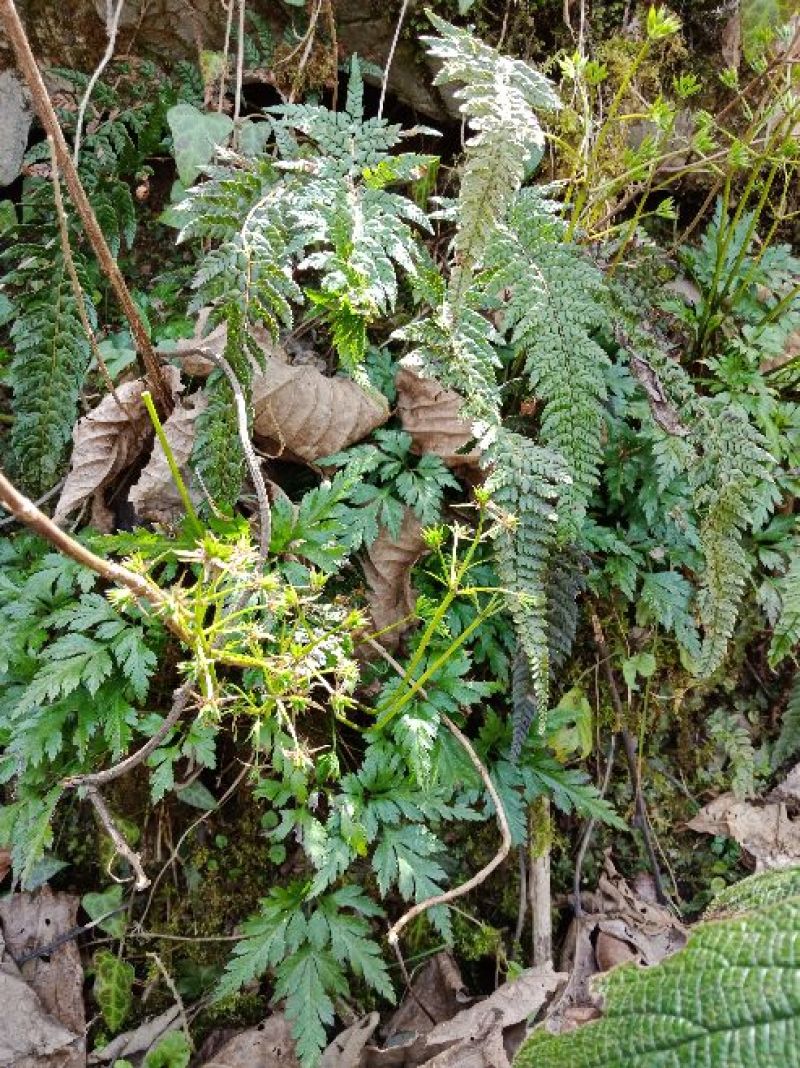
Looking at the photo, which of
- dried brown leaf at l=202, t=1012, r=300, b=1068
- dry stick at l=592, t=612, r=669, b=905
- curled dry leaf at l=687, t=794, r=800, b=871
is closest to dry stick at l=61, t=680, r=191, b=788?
dried brown leaf at l=202, t=1012, r=300, b=1068

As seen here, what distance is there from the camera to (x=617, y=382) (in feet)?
9.59

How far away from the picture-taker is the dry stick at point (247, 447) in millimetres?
2178

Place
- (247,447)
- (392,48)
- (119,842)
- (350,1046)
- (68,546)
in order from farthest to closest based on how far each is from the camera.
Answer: (392,48)
(350,1046)
(247,447)
(119,842)
(68,546)

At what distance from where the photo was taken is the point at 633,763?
Result: 3.13m

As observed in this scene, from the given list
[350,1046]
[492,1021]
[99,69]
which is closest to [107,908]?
[350,1046]

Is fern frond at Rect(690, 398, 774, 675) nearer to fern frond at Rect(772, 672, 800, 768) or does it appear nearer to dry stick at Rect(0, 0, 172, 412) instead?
fern frond at Rect(772, 672, 800, 768)

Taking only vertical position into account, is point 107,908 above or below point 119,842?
Result: below

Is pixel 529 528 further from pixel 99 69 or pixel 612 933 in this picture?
pixel 99 69

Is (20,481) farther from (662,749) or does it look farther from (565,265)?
(662,749)

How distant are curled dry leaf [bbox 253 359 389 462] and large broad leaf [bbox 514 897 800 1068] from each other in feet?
5.91


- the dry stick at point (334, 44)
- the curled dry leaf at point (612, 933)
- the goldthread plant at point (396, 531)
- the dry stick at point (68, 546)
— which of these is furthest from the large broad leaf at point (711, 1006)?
the dry stick at point (334, 44)

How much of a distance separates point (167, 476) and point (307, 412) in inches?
18.5

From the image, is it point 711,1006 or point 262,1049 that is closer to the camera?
point 711,1006

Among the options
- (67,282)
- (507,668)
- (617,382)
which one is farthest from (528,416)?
(67,282)
